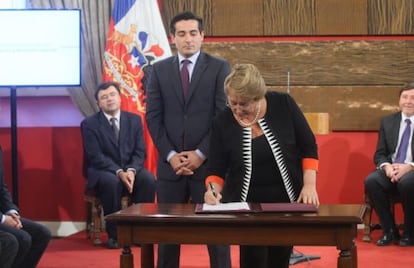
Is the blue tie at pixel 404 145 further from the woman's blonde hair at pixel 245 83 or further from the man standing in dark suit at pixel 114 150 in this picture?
the woman's blonde hair at pixel 245 83

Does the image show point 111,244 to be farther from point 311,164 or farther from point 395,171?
point 311,164

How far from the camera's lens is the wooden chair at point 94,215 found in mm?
5570

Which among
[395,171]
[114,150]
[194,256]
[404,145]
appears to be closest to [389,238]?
[395,171]

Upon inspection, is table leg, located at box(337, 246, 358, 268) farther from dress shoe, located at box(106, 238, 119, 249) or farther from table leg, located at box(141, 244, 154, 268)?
dress shoe, located at box(106, 238, 119, 249)

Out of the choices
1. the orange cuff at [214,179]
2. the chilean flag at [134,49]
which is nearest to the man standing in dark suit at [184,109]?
the orange cuff at [214,179]

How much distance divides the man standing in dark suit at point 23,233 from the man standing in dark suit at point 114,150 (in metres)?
1.38

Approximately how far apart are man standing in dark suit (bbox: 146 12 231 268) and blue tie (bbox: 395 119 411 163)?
2.48 metres

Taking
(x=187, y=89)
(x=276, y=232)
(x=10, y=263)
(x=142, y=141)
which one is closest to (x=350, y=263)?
(x=276, y=232)

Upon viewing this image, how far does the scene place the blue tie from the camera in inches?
227

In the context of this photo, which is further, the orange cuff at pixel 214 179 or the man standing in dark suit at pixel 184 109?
the man standing in dark suit at pixel 184 109

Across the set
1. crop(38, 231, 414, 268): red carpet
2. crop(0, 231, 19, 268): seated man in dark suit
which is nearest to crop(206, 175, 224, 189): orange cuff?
crop(0, 231, 19, 268): seated man in dark suit

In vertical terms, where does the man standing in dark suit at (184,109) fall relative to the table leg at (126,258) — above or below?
above

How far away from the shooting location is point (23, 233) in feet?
13.0

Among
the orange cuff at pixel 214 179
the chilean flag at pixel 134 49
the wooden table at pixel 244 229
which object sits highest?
the chilean flag at pixel 134 49
